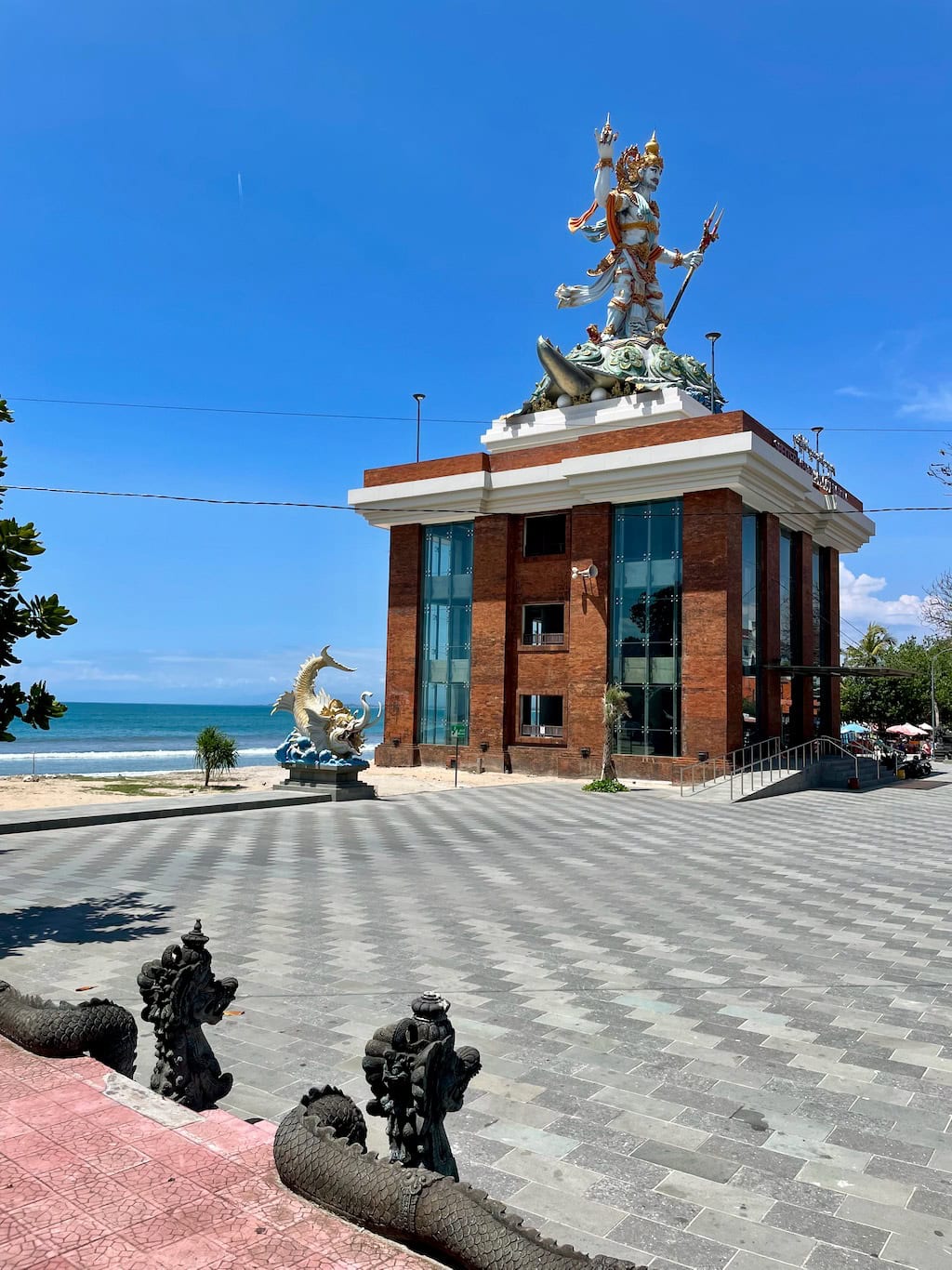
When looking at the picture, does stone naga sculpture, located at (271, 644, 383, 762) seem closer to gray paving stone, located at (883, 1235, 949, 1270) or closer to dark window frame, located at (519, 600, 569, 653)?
dark window frame, located at (519, 600, 569, 653)

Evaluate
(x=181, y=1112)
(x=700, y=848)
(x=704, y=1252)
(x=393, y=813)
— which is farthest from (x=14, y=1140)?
(x=393, y=813)

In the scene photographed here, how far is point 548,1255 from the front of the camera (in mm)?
2361

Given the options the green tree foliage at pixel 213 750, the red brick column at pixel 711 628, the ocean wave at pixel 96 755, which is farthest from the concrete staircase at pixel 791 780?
the ocean wave at pixel 96 755

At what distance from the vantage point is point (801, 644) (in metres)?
31.2

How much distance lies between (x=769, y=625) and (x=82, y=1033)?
2673 centimetres

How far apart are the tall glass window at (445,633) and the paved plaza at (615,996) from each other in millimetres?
17654

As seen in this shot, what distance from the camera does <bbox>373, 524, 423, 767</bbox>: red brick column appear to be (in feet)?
107

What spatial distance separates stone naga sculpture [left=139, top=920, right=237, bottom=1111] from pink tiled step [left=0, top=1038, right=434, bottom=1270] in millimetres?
172

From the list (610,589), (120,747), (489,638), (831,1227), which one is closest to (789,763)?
(610,589)

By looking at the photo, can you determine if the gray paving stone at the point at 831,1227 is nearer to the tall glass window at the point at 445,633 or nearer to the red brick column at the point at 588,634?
the red brick column at the point at 588,634

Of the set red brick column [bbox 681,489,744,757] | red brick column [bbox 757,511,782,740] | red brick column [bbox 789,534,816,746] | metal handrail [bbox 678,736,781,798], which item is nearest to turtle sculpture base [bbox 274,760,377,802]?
metal handrail [bbox 678,736,781,798]

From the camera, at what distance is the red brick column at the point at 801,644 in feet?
103

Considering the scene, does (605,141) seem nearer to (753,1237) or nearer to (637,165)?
(637,165)

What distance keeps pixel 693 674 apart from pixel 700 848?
1237cm
